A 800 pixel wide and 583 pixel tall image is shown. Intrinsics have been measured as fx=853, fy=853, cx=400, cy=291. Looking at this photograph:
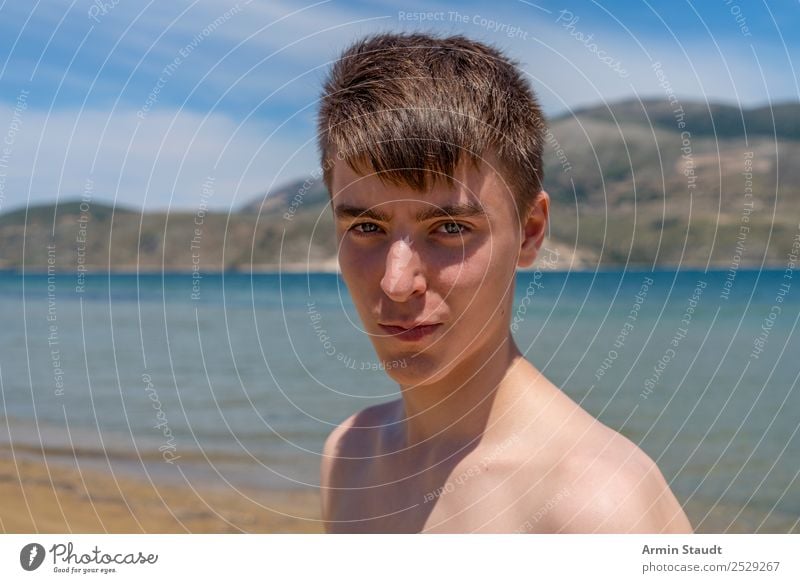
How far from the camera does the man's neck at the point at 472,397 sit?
297 cm

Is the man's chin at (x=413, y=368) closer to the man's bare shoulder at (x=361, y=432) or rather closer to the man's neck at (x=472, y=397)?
the man's neck at (x=472, y=397)

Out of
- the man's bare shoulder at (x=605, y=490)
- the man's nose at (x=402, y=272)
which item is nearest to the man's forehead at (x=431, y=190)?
the man's nose at (x=402, y=272)

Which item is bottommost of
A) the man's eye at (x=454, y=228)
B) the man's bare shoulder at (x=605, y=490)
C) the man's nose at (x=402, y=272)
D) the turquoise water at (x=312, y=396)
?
the turquoise water at (x=312, y=396)

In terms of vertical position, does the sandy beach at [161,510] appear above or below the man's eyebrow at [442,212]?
below

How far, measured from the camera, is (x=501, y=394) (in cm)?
298

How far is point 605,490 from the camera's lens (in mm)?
2512

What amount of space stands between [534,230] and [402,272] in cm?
63

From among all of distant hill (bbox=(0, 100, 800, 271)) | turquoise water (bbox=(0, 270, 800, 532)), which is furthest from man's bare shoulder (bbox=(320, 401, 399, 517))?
distant hill (bbox=(0, 100, 800, 271))

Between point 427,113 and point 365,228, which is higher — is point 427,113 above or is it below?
above

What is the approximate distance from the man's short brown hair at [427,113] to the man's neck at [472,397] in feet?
1.79

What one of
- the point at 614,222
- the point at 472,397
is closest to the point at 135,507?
the point at 472,397

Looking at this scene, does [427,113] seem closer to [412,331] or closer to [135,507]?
[412,331]
